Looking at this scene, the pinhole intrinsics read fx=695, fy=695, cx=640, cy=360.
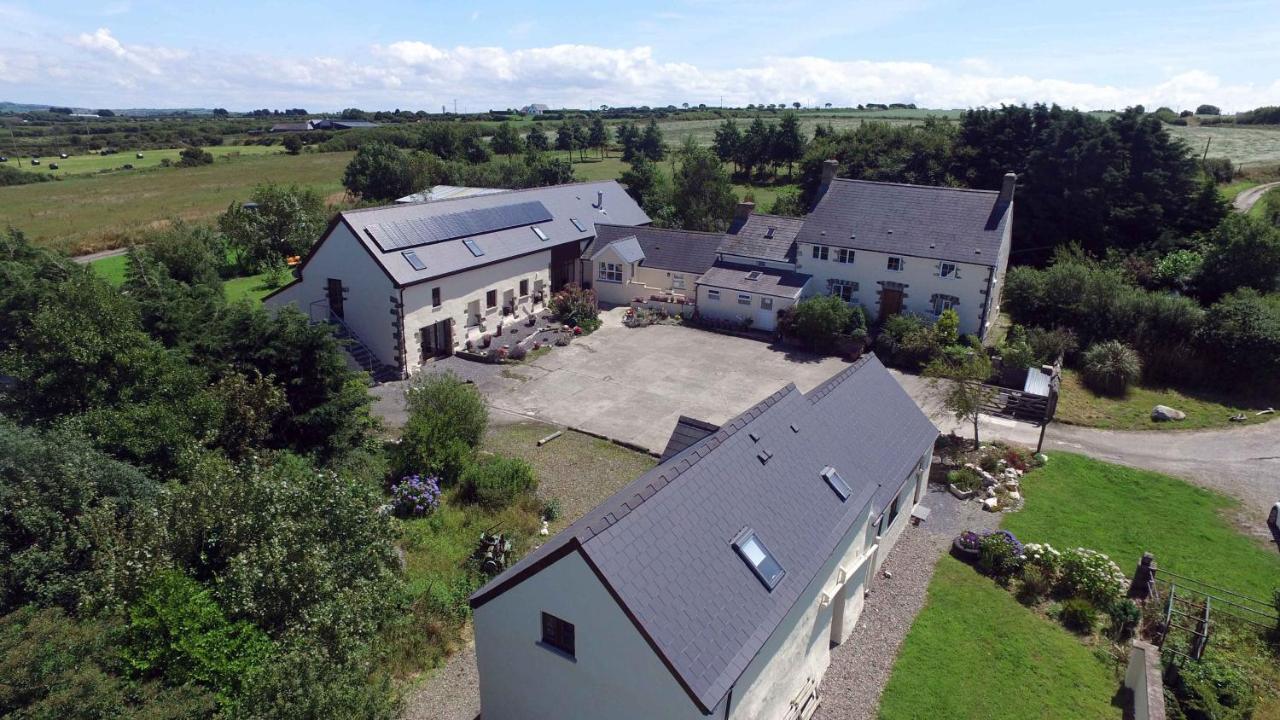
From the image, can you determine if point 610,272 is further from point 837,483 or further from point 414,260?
point 837,483

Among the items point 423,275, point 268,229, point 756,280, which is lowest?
point 756,280

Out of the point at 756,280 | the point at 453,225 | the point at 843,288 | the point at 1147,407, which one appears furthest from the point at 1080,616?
the point at 453,225

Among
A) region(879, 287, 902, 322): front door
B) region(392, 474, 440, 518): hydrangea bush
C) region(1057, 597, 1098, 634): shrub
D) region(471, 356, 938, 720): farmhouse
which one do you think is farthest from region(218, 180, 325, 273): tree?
region(1057, 597, 1098, 634): shrub

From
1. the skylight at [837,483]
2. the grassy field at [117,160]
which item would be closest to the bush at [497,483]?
the skylight at [837,483]

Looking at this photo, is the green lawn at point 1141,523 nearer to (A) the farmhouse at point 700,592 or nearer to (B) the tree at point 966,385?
(B) the tree at point 966,385

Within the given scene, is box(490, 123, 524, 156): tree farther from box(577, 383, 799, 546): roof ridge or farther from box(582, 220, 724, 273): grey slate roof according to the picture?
box(577, 383, 799, 546): roof ridge

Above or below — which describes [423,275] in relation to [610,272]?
above
